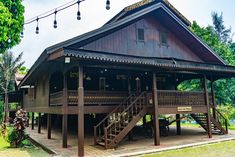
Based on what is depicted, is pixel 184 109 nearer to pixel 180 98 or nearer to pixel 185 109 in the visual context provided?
pixel 185 109

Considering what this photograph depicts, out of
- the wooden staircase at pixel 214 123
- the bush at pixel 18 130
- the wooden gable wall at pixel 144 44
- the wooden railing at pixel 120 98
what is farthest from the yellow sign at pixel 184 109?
the bush at pixel 18 130

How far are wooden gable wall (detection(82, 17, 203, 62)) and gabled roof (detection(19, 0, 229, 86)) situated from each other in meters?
0.32

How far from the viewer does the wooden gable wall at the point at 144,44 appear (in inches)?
551

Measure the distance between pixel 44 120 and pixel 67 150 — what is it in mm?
18126

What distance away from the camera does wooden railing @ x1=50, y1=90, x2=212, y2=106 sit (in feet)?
42.1

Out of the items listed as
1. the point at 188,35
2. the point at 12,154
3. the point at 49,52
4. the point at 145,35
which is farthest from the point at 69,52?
the point at 188,35

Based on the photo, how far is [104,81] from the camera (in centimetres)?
1734

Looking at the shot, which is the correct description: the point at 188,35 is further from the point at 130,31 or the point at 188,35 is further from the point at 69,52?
the point at 69,52

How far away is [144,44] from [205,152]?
732cm

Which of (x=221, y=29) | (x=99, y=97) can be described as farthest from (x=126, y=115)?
(x=221, y=29)

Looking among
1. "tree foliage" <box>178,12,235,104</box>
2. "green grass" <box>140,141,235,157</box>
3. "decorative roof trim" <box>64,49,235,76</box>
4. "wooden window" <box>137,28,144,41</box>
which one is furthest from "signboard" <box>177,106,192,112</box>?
"tree foliage" <box>178,12,235,104</box>

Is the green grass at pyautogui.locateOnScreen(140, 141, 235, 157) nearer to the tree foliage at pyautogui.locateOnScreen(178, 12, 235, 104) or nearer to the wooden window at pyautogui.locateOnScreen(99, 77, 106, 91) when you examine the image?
the wooden window at pyautogui.locateOnScreen(99, 77, 106, 91)

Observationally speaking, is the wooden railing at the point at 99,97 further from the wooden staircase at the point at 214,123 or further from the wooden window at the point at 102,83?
the wooden staircase at the point at 214,123

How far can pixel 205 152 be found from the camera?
11195 mm
